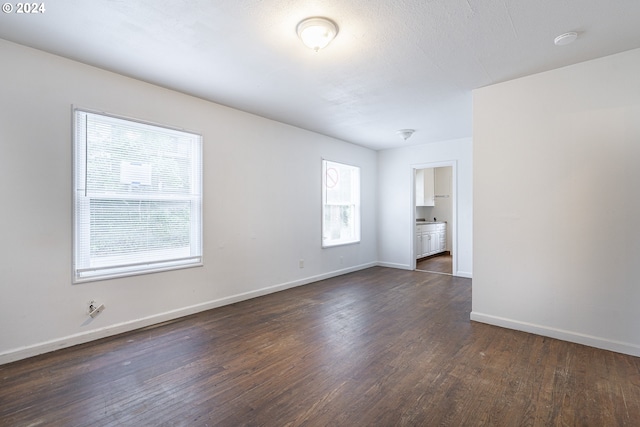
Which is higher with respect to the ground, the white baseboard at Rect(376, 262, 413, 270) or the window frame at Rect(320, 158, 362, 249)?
the window frame at Rect(320, 158, 362, 249)

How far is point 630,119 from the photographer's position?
2.57 m

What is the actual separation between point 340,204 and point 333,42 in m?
3.70

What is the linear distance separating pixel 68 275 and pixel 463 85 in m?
4.45

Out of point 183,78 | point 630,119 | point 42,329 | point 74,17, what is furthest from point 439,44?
point 42,329

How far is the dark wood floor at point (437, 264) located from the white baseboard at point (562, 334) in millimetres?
2885

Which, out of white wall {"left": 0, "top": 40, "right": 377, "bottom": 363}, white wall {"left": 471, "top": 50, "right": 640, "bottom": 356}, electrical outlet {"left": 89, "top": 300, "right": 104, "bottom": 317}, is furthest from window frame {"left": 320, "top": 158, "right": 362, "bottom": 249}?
electrical outlet {"left": 89, "top": 300, "right": 104, "bottom": 317}

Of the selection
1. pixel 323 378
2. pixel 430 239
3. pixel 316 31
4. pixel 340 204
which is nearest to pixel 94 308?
pixel 323 378

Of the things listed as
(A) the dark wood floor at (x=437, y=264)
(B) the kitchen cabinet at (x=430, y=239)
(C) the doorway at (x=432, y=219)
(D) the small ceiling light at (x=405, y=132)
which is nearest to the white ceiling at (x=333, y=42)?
(D) the small ceiling light at (x=405, y=132)

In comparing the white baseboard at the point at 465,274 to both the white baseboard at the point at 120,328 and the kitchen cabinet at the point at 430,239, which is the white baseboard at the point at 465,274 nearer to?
the kitchen cabinet at the point at 430,239

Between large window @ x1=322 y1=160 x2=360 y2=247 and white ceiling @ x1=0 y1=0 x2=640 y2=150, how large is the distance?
220cm

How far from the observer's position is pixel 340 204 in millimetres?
5918

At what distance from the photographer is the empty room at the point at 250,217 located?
201cm

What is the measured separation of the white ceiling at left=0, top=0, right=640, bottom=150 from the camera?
2.04 meters

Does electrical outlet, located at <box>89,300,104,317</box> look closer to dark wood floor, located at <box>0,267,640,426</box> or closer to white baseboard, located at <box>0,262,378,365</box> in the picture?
white baseboard, located at <box>0,262,378,365</box>
